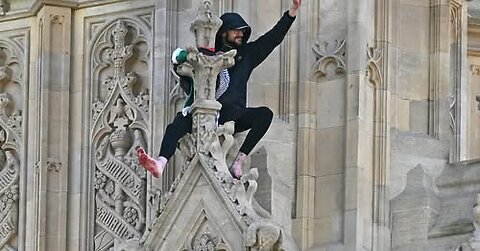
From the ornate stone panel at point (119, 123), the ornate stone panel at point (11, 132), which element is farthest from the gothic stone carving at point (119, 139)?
the ornate stone panel at point (11, 132)

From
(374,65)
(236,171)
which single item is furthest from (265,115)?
(374,65)

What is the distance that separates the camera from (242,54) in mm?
22578

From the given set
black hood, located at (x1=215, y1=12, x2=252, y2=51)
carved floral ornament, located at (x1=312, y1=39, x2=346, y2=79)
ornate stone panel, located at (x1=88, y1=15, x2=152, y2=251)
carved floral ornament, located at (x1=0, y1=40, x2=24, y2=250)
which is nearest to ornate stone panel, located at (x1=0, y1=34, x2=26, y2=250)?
carved floral ornament, located at (x1=0, y1=40, x2=24, y2=250)

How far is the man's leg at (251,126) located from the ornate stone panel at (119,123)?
1880 millimetres

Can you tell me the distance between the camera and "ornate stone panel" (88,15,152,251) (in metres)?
24.2

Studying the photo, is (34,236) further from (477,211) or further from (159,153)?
(477,211)

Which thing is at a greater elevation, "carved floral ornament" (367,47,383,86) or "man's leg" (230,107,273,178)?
"carved floral ornament" (367,47,383,86)

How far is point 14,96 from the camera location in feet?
83.2

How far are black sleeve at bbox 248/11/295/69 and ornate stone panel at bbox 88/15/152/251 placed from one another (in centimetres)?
181

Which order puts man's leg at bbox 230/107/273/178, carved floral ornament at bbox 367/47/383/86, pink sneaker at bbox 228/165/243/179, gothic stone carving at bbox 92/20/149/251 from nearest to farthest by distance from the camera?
1. pink sneaker at bbox 228/165/243/179
2. man's leg at bbox 230/107/273/178
3. carved floral ornament at bbox 367/47/383/86
4. gothic stone carving at bbox 92/20/149/251

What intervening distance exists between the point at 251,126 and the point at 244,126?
3.3 inches

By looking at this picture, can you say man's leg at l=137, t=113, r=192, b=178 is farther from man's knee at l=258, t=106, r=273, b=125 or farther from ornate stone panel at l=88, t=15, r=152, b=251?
ornate stone panel at l=88, t=15, r=152, b=251

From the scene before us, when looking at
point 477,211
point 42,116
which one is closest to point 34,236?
point 42,116

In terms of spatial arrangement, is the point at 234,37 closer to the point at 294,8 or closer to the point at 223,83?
the point at 223,83
